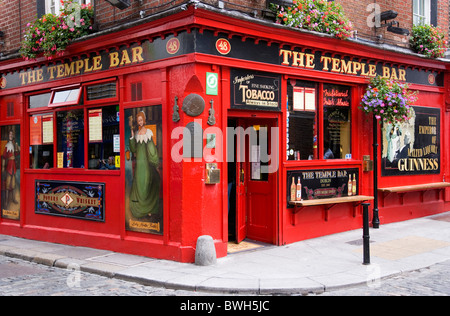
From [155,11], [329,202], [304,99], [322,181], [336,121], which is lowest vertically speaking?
[329,202]

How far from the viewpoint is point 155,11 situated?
29.1 ft

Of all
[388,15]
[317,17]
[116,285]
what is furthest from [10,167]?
[388,15]

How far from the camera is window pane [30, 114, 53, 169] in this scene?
11211 millimetres

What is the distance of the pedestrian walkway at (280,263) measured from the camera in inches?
271

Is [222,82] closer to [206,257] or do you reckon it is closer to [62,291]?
[206,257]

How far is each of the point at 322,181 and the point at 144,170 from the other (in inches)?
156

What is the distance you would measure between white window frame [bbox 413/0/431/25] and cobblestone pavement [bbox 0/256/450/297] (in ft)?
25.5

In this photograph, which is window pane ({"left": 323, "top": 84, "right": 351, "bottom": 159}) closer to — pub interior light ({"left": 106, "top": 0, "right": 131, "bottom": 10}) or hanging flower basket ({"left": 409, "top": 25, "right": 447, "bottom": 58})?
hanging flower basket ({"left": 409, "top": 25, "right": 447, "bottom": 58})

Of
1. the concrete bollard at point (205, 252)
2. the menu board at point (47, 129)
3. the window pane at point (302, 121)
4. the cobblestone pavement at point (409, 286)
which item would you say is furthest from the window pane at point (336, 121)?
the menu board at point (47, 129)

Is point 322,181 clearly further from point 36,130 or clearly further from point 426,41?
point 36,130

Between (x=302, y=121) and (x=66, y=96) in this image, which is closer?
(x=302, y=121)

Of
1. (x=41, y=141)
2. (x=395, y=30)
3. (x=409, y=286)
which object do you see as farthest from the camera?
(x=395, y=30)

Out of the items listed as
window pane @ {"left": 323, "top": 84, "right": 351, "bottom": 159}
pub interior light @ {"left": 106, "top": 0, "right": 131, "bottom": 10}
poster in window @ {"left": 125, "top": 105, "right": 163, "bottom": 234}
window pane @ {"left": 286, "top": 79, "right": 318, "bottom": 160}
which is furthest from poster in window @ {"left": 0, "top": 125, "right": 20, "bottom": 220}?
window pane @ {"left": 323, "top": 84, "right": 351, "bottom": 159}

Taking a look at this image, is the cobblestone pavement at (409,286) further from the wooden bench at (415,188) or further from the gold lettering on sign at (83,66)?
the gold lettering on sign at (83,66)
